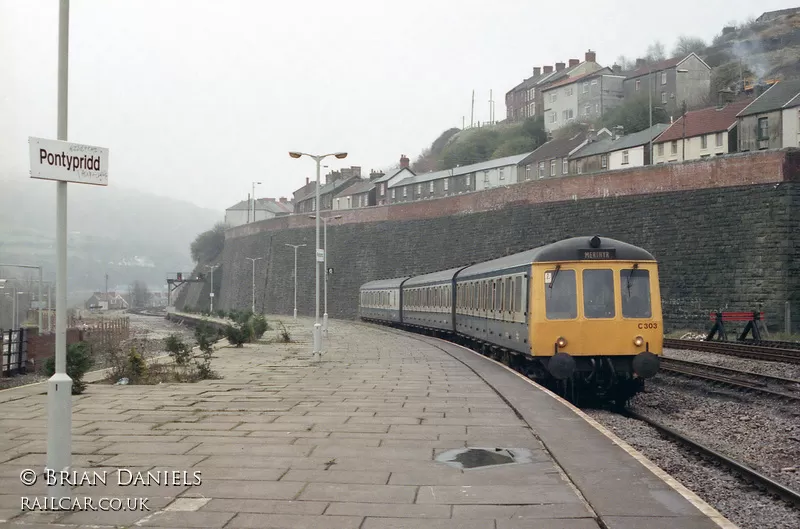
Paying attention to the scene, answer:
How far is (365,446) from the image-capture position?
26.6 feet

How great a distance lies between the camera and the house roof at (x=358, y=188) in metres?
87.9

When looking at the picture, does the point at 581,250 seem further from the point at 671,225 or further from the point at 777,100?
the point at 777,100

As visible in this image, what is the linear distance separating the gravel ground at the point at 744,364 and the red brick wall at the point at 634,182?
13251 millimetres

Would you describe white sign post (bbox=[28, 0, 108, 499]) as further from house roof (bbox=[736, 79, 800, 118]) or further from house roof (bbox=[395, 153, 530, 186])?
house roof (bbox=[395, 153, 530, 186])

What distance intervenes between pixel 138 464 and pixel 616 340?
27.5 ft

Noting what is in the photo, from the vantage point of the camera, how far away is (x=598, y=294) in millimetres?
13438

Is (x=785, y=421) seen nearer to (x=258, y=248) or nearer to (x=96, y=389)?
(x=96, y=389)

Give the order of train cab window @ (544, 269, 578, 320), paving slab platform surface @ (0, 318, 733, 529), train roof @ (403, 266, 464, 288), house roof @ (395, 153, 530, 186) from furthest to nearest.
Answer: house roof @ (395, 153, 530, 186) < train roof @ (403, 266, 464, 288) < train cab window @ (544, 269, 578, 320) < paving slab platform surface @ (0, 318, 733, 529)

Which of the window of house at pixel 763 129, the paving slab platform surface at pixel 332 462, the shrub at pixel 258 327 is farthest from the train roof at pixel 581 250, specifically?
the window of house at pixel 763 129

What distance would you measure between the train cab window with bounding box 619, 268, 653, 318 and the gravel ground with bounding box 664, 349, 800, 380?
5.08 metres

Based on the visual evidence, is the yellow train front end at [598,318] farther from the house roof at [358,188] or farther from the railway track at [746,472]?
the house roof at [358,188]

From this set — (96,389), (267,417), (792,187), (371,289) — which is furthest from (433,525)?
(371,289)

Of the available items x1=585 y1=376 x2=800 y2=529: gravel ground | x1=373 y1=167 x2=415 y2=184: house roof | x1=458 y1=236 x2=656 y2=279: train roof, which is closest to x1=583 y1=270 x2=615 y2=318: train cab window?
x1=458 y1=236 x2=656 y2=279: train roof

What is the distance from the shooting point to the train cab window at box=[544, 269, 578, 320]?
13500 mm
